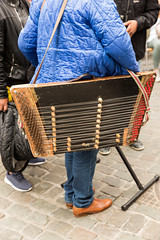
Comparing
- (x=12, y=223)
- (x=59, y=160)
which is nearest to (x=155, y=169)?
(x=59, y=160)

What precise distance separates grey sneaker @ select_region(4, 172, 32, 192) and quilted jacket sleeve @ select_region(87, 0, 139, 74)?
1793 millimetres

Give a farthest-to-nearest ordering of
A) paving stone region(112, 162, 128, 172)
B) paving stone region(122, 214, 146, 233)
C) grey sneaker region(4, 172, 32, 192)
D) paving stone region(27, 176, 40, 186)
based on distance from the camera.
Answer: paving stone region(112, 162, 128, 172)
paving stone region(27, 176, 40, 186)
grey sneaker region(4, 172, 32, 192)
paving stone region(122, 214, 146, 233)

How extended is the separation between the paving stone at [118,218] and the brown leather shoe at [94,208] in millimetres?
111

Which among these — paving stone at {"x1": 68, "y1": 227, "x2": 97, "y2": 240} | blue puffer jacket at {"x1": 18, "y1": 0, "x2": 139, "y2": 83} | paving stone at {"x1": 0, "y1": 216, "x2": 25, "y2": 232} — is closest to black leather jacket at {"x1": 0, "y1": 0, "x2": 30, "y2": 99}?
blue puffer jacket at {"x1": 18, "y1": 0, "x2": 139, "y2": 83}

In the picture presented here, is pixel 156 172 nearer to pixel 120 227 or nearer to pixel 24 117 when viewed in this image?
pixel 120 227

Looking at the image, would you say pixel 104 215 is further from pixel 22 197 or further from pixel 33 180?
pixel 33 180

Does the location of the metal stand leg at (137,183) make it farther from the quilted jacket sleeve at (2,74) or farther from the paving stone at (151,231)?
the quilted jacket sleeve at (2,74)

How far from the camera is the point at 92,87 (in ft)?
6.31

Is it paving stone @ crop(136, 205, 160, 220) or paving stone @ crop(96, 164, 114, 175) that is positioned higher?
paving stone @ crop(136, 205, 160, 220)

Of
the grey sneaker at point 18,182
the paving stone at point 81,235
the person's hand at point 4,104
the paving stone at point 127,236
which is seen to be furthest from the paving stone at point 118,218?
the person's hand at point 4,104

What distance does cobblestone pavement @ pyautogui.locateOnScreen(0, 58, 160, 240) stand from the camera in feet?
7.97

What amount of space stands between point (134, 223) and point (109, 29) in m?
1.61

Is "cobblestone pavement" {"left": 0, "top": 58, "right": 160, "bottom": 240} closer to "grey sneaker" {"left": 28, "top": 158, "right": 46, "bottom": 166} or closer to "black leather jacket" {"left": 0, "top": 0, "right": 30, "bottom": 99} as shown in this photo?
"grey sneaker" {"left": 28, "top": 158, "right": 46, "bottom": 166}

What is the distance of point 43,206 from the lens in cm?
282
